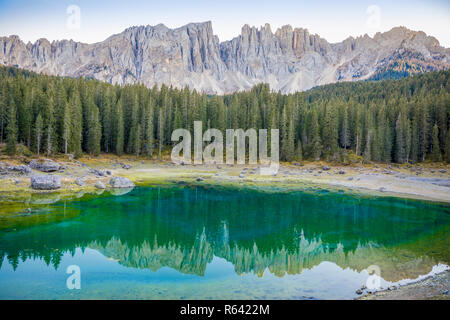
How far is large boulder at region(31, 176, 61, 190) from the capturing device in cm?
3266

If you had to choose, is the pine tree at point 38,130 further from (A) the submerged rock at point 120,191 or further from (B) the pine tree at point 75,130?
(A) the submerged rock at point 120,191

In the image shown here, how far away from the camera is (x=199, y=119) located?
7969 cm

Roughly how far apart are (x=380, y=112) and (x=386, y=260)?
7114cm

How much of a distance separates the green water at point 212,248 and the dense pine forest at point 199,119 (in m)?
36.6

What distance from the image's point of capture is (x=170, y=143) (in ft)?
255

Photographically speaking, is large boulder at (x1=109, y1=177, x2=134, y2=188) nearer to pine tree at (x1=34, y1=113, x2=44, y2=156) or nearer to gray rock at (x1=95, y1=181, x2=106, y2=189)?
gray rock at (x1=95, y1=181, x2=106, y2=189)

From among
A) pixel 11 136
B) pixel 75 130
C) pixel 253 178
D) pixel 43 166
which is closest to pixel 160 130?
pixel 75 130

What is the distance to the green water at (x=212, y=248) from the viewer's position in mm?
12203

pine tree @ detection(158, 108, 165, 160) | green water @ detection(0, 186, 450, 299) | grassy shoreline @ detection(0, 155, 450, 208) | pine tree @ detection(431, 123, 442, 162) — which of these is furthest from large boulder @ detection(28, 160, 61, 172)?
pine tree @ detection(431, 123, 442, 162)

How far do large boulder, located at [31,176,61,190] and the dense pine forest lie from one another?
2462 cm

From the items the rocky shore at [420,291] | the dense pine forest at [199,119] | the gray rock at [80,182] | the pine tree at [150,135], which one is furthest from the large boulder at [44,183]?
the pine tree at [150,135]

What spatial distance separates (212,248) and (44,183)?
83.3 feet
